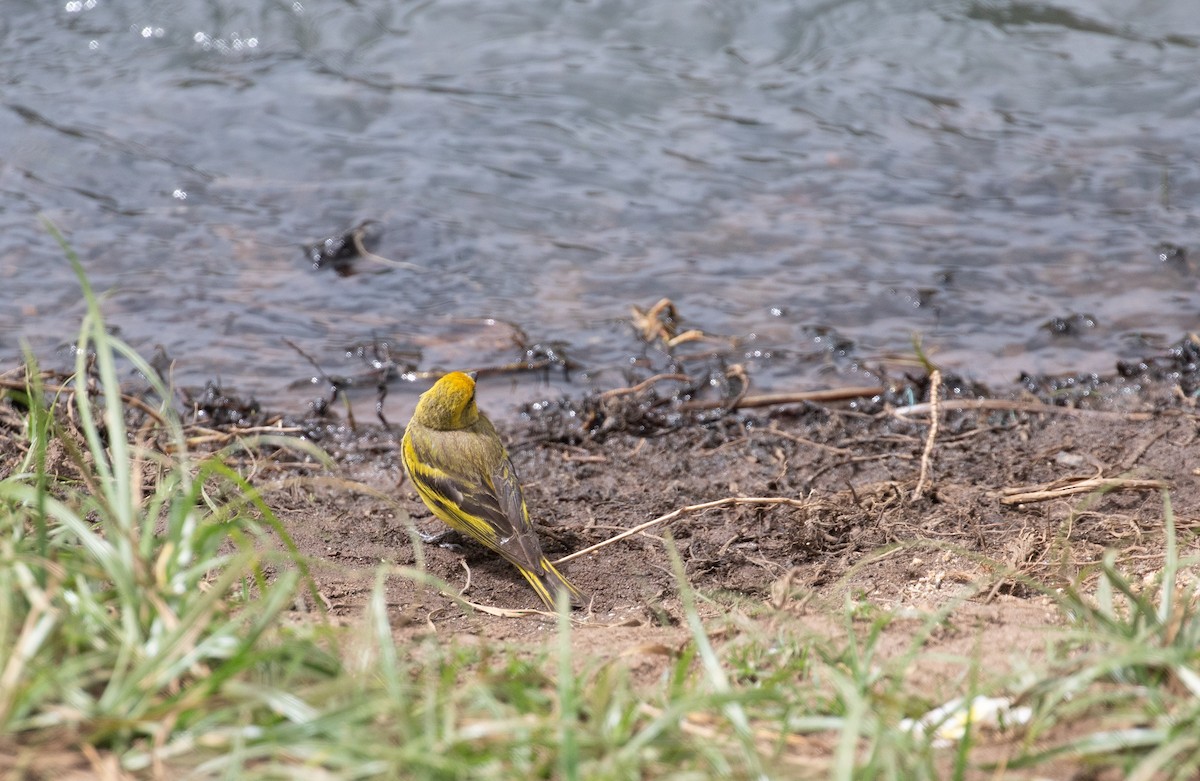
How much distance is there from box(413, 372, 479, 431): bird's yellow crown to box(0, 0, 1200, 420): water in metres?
1.38

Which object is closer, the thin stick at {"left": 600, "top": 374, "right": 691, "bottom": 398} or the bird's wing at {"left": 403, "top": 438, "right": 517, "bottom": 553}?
the bird's wing at {"left": 403, "top": 438, "right": 517, "bottom": 553}

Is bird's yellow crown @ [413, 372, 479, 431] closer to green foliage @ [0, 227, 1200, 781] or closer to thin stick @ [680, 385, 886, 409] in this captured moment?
thin stick @ [680, 385, 886, 409]

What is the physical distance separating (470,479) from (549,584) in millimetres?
827

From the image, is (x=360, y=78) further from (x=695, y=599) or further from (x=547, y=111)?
(x=695, y=599)

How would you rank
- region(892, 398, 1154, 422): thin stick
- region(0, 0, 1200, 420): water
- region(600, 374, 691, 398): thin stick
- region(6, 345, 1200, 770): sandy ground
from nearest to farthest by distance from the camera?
region(6, 345, 1200, 770): sandy ground, region(892, 398, 1154, 422): thin stick, region(600, 374, 691, 398): thin stick, region(0, 0, 1200, 420): water

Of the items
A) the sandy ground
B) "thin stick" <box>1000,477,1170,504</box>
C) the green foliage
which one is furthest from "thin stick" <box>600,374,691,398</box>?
the green foliage

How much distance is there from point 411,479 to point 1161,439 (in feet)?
12.4

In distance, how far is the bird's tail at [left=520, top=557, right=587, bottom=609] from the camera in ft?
15.0

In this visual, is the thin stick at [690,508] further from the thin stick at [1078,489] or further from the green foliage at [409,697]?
the green foliage at [409,697]

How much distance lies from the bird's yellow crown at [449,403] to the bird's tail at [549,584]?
117cm

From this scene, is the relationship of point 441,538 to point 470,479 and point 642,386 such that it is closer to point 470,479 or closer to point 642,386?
point 470,479

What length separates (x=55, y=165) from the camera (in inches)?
391

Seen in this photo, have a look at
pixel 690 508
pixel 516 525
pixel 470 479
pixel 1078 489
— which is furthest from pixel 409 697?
pixel 1078 489

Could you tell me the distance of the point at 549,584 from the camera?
4613 mm
